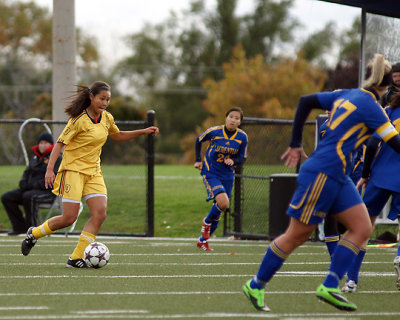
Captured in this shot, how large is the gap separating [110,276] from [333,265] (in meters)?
2.90

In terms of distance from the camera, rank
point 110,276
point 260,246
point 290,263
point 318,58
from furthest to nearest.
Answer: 1. point 318,58
2. point 260,246
3. point 290,263
4. point 110,276

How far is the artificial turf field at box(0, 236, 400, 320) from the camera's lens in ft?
18.7

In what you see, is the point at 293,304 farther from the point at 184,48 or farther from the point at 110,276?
the point at 184,48

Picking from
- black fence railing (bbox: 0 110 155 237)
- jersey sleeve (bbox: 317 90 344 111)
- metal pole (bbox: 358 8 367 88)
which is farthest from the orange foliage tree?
jersey sleeve (bbox: 317 90 344 111)

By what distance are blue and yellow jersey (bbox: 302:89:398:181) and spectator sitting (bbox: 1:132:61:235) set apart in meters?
7.67

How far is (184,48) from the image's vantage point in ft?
185

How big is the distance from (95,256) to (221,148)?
3.30 m

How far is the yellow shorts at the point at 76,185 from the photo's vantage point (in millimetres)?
8109

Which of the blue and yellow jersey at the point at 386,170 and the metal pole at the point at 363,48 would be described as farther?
the metal pole at the point at 363,48

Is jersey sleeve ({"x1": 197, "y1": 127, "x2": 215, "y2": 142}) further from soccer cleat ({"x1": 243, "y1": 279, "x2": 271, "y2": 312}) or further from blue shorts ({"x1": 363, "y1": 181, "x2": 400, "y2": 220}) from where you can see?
soccer cleat ({"x1": 243, "y1": 279, "x2": 271, "y2": 312})

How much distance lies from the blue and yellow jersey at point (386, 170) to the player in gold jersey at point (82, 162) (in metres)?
3.07

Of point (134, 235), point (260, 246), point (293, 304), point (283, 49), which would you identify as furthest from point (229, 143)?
point (283, 49)

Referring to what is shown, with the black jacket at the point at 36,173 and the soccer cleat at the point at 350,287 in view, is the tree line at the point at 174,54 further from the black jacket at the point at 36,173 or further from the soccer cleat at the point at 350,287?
the soccer cleat at the point at 350,287

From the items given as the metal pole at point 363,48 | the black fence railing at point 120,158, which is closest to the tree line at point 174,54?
the black fence railing at point 120,158
